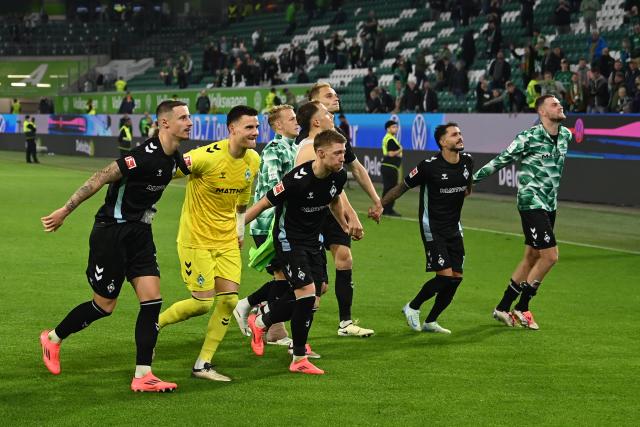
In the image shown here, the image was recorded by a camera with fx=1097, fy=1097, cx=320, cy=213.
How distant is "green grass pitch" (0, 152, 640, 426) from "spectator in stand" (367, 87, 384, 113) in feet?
57.7

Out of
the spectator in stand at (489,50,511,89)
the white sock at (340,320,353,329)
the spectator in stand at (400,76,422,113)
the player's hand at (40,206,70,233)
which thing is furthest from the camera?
the spectator in stand at (400,76,422,113)

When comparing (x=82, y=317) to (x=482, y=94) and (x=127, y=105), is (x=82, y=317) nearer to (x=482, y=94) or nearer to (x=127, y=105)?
(x=482, y=94)

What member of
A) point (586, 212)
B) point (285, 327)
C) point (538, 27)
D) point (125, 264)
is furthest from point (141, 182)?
point (538, 27)

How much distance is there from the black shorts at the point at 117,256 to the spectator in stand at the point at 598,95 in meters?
19.2

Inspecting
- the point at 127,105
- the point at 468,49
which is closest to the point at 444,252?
the point at 468,49

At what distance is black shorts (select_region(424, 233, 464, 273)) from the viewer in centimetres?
1066

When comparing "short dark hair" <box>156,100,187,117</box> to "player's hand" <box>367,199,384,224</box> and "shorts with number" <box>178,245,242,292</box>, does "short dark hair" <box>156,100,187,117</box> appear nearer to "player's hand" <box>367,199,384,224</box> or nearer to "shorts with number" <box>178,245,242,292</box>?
"shorts with number" <box>178,245,242,292</box>

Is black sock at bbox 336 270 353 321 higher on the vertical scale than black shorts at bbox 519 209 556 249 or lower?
lower

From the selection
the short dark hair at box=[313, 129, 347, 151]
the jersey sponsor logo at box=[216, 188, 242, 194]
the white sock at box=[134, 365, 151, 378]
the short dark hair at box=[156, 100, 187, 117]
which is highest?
the short dark hair at box=[156, 100, 187, 117]

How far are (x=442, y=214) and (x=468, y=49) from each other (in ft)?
77.2

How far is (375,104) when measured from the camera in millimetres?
34250

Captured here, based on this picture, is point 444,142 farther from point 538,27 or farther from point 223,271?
point 538,27

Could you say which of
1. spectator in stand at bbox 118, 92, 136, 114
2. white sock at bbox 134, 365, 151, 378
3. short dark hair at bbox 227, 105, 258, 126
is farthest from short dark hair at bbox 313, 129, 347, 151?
spectator in stand at bbox 118, 92, 136, 114

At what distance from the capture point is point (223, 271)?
8.62m
